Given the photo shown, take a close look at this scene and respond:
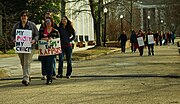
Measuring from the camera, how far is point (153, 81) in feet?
37.3

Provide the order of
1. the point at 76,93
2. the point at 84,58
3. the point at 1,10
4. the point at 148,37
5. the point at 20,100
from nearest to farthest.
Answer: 1. the point at 20,100
2. the point at 76,93
3. the point at 84,58
4. the point at 148,37
5. the point at 1,10

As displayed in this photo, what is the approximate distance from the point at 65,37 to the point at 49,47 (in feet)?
Result: 4.41

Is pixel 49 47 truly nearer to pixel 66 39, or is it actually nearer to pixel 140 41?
pixel 66 39

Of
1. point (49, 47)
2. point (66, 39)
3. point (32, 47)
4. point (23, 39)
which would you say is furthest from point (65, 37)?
point (23, 39)

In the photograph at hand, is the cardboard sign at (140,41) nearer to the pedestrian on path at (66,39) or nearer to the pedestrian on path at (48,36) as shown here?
the pedestrian on path at (66,39)

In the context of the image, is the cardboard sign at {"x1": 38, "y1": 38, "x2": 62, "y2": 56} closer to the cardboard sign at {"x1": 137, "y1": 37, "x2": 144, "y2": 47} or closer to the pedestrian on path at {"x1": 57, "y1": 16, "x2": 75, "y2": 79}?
the pedestrian on path at {"x1": 57, "y1": 16, "x2": 75, "y2": 79}

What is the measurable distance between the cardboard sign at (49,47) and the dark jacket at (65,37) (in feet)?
3.21

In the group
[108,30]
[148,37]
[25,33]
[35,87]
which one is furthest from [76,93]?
[108,30]

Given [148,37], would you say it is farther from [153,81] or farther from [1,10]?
[1,10]

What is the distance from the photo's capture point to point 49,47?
1119cm

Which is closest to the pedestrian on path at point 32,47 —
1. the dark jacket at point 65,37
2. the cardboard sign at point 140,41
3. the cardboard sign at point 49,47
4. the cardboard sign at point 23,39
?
the cardboard sign at point 23,39

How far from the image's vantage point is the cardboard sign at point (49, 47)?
11172 mm

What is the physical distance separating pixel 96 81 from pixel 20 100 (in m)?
3.42

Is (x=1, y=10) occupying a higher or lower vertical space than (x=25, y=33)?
higher
